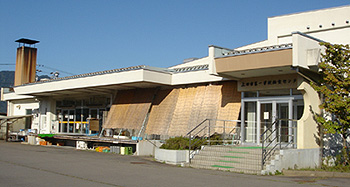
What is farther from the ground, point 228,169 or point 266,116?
point 266,116

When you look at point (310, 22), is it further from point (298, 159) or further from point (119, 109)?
point (119, 109)

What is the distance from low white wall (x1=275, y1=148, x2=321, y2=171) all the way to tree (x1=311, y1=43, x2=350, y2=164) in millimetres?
1034

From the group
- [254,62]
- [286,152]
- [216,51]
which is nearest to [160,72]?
[216,51]

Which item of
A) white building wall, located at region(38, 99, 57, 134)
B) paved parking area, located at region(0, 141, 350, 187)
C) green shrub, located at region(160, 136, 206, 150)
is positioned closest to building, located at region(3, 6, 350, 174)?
white building wall, located at region(38, 99, 57, 134)

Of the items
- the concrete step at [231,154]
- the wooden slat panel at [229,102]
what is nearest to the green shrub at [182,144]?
the concrete step at [231,154]

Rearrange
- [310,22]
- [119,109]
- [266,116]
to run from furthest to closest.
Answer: [119,109] < [310,22] < [266,116]

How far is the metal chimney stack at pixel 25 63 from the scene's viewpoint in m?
41.8

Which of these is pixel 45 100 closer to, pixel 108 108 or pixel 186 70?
pixel 108 108

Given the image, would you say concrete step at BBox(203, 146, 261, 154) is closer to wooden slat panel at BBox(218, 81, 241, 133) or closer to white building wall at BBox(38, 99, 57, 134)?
wooden slat panel at BBox(218, 81, 241, 133)

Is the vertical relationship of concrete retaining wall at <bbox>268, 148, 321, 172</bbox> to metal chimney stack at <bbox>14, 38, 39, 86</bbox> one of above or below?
below

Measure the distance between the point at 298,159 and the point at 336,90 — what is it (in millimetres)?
3053

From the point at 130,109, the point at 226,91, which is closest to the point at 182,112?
the point at 226,91

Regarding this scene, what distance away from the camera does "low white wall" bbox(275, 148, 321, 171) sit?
14.6m

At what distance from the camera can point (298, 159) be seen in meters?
15.2
